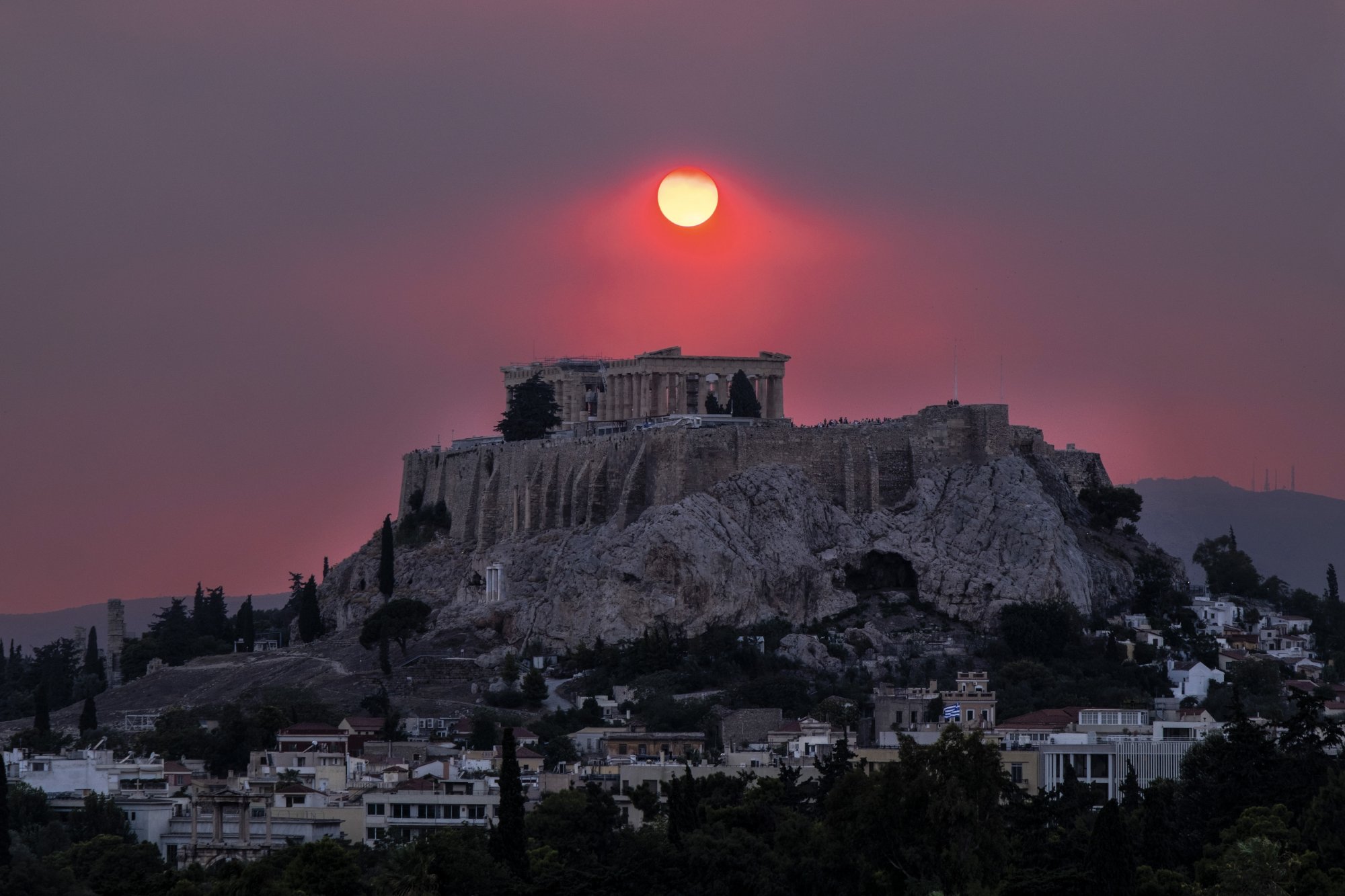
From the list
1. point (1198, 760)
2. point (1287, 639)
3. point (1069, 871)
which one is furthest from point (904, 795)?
point (1287, 639)

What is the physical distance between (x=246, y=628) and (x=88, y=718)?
60.5ft

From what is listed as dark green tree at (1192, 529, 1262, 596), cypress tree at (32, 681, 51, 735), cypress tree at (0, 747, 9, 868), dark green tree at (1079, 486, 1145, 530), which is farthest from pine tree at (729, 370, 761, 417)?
cypress tree at (0, 747, 9, 868)

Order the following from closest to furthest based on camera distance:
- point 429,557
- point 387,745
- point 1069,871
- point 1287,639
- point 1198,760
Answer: point 1069,871
point 1198,760
point 387,745
point 1287,639
point 429,557

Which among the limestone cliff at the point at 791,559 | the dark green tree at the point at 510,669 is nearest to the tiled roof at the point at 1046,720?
the limestone cliff at the point at 791,559

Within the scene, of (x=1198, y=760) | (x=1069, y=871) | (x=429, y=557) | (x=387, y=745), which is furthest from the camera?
(x=429, y=557)

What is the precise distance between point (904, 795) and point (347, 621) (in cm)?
4784

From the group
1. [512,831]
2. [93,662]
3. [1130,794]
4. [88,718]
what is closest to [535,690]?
[88,718]

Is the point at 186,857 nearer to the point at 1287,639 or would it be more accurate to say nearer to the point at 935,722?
the point at 935,722

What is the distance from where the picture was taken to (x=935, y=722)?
2904 inches

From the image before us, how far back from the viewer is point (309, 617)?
9912 cm

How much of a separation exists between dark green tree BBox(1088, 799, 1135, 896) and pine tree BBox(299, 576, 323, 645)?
171 feet

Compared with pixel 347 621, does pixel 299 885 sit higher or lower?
lower

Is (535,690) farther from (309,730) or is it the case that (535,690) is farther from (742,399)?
(742,399)

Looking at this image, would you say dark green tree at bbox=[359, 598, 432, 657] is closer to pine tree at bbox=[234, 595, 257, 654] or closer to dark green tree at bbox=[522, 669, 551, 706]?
dark green tree at bbox=[522, 669, 551, 706]
